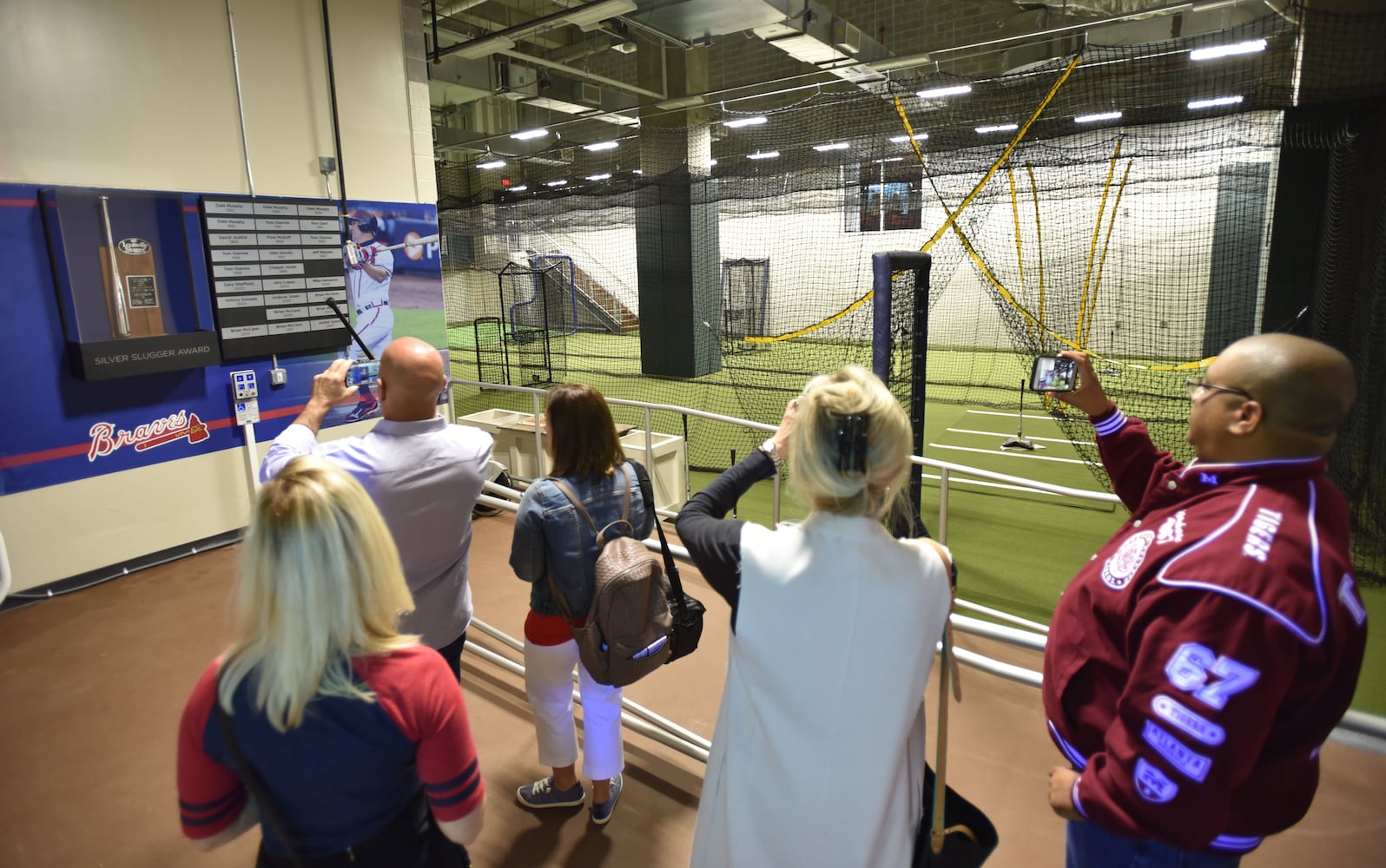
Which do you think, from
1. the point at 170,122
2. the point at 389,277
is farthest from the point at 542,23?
the point at 170,122

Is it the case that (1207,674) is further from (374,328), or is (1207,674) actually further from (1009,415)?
(1009,415)

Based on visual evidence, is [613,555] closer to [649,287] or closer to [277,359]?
[277,359]

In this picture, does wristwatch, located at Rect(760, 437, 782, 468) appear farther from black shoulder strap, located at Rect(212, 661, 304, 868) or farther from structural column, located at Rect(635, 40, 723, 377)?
structural column, located at Rect(635, 40, 723, 377)

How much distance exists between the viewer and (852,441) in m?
1.26

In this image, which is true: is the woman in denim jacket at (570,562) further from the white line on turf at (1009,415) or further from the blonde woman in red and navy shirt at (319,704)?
the white line on turf at (1009,415)

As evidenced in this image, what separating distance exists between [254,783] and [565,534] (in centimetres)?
100

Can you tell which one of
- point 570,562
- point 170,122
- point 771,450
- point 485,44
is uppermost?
point 485,44

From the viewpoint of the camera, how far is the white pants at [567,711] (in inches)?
93.4

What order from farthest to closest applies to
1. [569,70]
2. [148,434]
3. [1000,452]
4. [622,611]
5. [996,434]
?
[569,70], [996,434], [1000,452], [148,434], [622,611]

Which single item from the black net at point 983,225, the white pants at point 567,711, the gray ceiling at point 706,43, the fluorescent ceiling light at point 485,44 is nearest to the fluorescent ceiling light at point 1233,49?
the black net at point 983,225

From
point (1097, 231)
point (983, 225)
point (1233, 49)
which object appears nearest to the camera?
point (1233, 49)

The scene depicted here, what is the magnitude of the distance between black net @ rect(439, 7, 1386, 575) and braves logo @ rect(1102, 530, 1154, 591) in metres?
1.01

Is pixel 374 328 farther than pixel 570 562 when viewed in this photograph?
Yes

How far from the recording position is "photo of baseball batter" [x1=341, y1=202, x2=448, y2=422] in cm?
541
